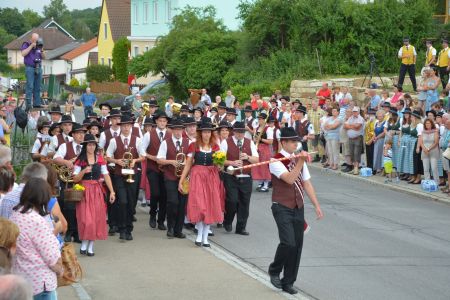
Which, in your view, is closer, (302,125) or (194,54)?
(302,125)

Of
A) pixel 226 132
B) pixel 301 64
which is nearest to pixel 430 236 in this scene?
pixel 226 132

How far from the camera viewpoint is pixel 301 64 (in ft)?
110

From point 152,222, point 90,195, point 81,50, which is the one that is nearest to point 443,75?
point 152,222

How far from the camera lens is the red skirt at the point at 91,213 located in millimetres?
12461

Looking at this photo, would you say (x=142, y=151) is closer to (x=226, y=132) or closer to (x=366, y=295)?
(x=226, y=132)

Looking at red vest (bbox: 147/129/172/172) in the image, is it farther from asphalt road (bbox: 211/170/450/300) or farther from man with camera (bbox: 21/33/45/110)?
man with camera (bbox: 21/33/45/110)

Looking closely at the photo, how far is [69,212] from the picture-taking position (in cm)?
1317

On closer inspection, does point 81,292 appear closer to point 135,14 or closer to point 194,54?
point 194,54

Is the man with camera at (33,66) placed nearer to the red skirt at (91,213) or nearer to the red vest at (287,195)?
the red skirt at (91,213)

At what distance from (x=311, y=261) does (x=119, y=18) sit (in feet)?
239

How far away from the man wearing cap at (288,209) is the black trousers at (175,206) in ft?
12.7

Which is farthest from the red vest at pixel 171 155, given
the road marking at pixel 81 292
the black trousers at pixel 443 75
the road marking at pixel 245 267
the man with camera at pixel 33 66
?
the black trousers at pixel 443 75

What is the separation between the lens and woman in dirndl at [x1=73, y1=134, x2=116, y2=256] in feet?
40.9

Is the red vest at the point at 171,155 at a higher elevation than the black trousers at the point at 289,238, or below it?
higher
